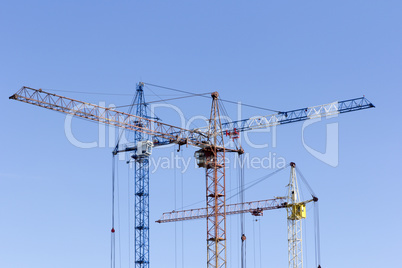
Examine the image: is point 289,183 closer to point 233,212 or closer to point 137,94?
point 233,212

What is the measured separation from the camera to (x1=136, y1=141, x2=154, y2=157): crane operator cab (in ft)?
511

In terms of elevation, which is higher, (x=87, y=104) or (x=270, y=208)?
(x=87, y=104)

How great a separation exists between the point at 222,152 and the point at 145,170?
115 feet

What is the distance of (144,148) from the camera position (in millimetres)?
157125

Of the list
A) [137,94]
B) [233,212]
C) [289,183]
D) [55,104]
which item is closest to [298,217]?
[289,183]

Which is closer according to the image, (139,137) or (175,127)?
(175,127)

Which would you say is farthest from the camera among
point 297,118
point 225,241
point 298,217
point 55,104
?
point 298,217

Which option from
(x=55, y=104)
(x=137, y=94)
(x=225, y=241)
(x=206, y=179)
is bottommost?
(x=225, y=241)

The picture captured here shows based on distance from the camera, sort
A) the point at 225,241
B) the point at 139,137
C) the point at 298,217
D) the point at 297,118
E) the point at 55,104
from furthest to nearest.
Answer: the point at 139,137 → the point at 298,217 → the point at 297,118 → the point at 225,241 → the point at 55,104

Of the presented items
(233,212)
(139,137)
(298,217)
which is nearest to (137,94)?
(139,137)

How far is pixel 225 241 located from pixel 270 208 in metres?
36.3

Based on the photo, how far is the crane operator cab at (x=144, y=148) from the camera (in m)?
156

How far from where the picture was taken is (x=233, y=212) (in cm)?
16925

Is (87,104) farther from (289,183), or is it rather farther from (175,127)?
(289,183)
